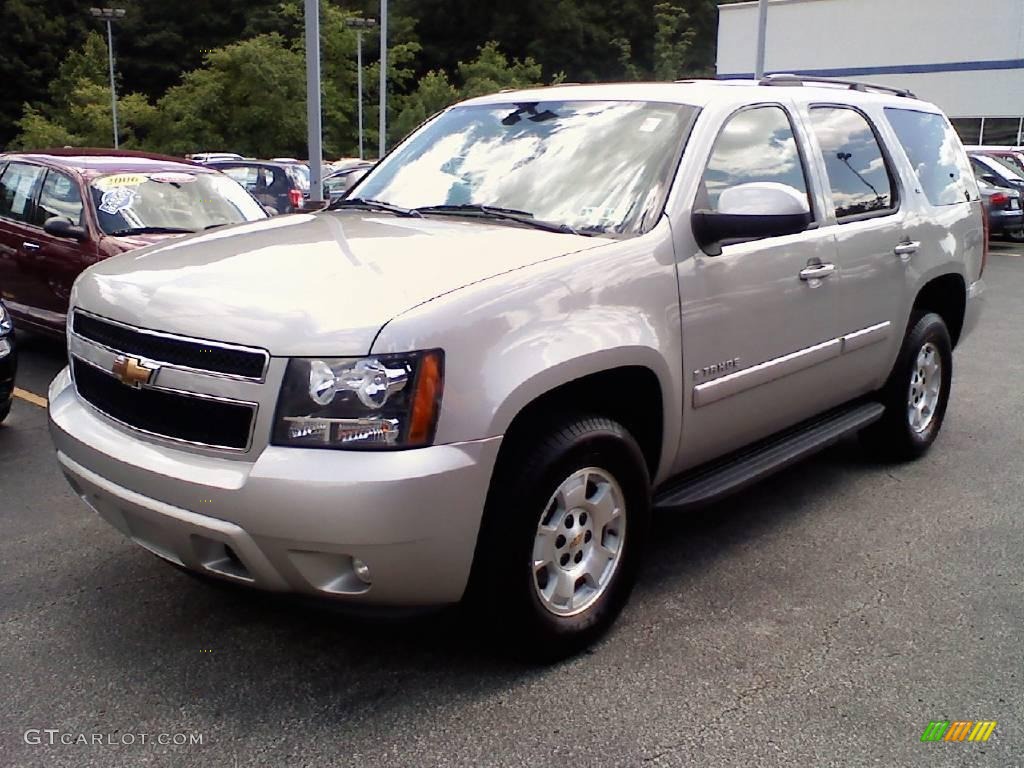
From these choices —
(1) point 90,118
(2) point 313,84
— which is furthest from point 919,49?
(1) point 90,118

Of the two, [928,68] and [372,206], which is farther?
[928,68]

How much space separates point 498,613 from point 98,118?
47.1m

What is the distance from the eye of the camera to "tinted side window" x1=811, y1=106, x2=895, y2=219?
14.7 feet

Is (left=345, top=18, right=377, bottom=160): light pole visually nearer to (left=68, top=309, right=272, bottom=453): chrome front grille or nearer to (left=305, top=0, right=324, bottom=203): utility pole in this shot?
(left=305, top=0, right=324, bottom=203): utility pole

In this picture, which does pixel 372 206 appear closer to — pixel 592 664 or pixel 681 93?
pixel 681 93

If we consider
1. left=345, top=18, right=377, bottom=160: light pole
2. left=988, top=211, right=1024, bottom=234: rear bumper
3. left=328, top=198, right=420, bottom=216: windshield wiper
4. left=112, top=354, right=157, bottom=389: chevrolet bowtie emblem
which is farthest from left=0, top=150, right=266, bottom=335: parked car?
left=345, top=18, right=377, bottom=160: light pole

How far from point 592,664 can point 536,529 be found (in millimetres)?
552

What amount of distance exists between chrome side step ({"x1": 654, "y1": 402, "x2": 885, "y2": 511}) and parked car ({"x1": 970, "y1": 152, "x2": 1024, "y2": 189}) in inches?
545

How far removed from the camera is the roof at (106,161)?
25.2ft

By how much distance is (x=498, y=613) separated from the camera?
3.05 meters

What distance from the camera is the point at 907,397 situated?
5.21m

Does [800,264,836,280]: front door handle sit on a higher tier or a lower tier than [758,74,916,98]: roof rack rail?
lower

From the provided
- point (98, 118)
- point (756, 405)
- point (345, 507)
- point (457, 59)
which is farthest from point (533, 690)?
point (457, 59)

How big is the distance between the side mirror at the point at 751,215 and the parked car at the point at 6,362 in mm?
4032
